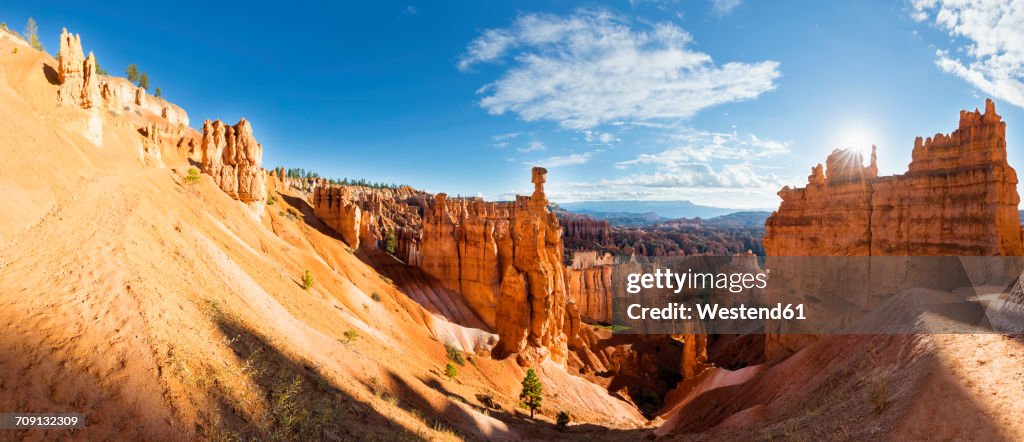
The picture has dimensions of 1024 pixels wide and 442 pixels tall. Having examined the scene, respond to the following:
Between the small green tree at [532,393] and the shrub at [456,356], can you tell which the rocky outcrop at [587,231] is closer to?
the shrub at [456,356]

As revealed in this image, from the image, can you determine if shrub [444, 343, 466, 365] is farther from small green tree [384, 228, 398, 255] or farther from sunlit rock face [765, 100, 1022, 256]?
small green tree [384, 228, 398, 255]

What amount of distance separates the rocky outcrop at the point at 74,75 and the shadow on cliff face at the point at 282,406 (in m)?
21.3

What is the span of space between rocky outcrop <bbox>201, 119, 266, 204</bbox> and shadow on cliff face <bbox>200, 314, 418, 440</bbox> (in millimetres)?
32409

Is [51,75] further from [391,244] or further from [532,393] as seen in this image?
[391,244]

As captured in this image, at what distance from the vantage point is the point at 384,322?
1473 inches

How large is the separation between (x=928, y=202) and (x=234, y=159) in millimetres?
53265

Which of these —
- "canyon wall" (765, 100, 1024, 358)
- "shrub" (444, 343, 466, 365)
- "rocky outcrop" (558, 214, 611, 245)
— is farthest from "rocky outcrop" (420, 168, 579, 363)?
"rocky outcrop" (558, 214, 611, 245)

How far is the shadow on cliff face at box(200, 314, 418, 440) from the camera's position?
922 cm

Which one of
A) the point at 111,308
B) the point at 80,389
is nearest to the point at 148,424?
the point at 80,389

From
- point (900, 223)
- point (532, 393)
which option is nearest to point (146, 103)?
point (532, 393)

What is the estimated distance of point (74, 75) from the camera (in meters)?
24.0

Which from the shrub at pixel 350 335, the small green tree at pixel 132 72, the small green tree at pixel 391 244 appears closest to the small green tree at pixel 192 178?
the shrub at pixel 350 335

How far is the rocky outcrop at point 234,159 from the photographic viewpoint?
38.9 m

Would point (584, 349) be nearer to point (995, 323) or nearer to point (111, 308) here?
point (995, 323)
